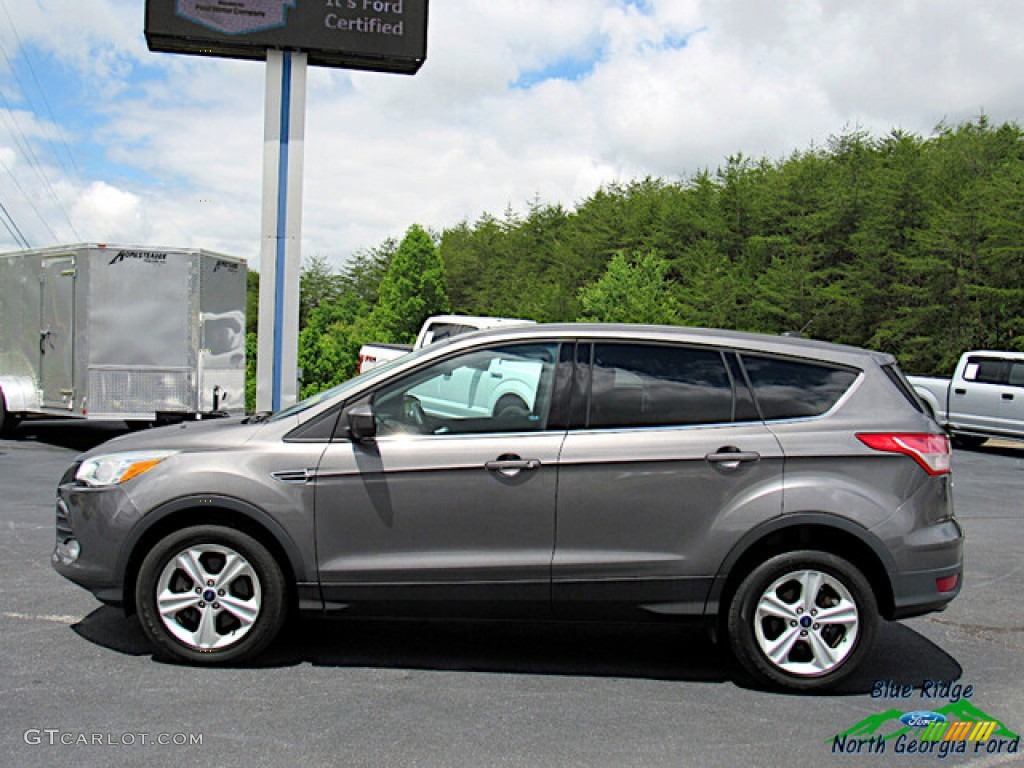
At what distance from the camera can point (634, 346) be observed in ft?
17.3

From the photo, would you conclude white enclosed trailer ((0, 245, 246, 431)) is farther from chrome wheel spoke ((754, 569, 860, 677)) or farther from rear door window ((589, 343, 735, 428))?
chrome wheel spoke ((754, 569, 860, 677))

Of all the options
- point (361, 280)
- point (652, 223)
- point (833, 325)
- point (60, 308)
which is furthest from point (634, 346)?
point (361, 280)

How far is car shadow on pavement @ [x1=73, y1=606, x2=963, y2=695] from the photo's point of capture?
533cm

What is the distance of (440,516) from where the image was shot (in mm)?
5043

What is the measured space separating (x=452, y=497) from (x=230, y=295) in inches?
414

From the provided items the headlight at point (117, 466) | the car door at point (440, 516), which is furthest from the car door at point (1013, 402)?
the headlight at point (117, 466)

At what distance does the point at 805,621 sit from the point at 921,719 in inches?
25.9

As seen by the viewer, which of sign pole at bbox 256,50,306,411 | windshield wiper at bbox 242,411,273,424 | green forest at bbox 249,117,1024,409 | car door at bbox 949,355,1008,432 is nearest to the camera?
windshield wiper at bbox 242,411,273,424

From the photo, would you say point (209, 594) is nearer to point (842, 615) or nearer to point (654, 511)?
point (654, 511)

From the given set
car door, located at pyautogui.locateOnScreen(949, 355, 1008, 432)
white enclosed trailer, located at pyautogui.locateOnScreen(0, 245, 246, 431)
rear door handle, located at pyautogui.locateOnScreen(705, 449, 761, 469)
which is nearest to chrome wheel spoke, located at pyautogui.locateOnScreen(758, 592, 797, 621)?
rear door handle, located at pyautogui.locateOnScreen(705, 449, 761, 469)

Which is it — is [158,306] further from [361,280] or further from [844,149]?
[361,280]

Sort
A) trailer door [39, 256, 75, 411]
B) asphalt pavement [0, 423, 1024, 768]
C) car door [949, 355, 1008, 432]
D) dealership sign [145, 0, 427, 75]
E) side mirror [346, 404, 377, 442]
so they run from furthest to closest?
1. car door [949, 355, 1008, 432]
2. trailer door [39, 256, 75, 411]
3. dealership sign [145, 0, 427, 75]
4. side mirror [346, 404, 377, 442]
5. asphalt pavement [0, 423, 1024, 768]

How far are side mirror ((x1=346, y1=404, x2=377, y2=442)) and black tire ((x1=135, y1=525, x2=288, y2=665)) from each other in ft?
2.42

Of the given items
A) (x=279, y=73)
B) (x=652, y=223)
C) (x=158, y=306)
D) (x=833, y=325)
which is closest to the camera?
(x=279, y=73)
